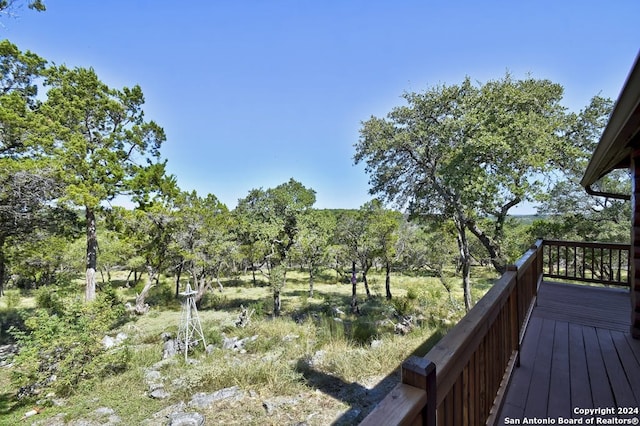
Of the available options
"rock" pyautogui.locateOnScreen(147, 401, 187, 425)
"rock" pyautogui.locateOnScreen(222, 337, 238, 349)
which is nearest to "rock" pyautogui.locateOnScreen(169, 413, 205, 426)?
→ "rock" pyautogui.locateOnScreen(147, 401, 187, 425)

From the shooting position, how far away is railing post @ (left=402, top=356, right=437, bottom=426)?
2.64 ft

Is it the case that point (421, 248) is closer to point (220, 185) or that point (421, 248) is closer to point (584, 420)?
point (220, 185)

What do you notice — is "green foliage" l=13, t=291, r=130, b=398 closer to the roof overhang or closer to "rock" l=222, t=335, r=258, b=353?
"rock" l=222, t=335, r=258, b=353

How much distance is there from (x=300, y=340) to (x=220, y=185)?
11.3m

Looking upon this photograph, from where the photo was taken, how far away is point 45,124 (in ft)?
30.7

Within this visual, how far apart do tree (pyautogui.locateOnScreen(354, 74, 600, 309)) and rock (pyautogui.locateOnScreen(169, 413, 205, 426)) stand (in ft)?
22.2

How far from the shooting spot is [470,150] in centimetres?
686

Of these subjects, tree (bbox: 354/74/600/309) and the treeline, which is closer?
tree (bbox: 354/74/600/309)

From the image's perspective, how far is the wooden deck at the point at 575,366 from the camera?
1.97m

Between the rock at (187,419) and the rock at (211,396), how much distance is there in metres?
0.40

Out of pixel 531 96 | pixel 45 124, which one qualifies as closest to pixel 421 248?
pixel 531 96

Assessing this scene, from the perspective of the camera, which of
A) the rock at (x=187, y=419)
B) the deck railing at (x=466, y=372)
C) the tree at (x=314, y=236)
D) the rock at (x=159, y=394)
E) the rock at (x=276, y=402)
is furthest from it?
the tree at (x=314, y=236)

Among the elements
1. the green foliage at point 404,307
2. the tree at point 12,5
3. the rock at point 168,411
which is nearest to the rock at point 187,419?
the rock at point 168,411

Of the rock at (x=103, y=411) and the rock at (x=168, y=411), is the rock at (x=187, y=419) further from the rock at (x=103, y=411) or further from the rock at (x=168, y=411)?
the rock at (x=103, y=411)
